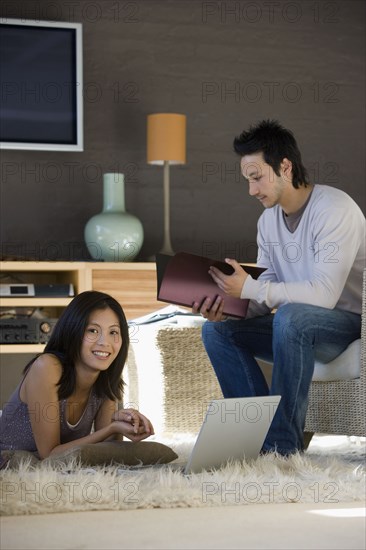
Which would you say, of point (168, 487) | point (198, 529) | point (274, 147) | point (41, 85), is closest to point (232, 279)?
point (274, 147)

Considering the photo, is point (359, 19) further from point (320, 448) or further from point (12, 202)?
point (320, 448)

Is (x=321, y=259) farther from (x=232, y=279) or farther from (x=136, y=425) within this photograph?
(x=136, y=425)

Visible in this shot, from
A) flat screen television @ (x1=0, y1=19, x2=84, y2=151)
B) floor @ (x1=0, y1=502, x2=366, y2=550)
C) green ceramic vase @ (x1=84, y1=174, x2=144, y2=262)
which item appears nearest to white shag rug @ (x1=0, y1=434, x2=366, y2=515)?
floor @ (x1=0, y1=502, x2=366, y2=550)

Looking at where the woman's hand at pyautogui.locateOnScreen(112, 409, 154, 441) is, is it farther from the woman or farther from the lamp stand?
the lamp stand

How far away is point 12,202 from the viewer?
203 inches

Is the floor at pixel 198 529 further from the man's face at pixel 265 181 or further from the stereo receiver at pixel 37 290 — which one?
the stereo receiver at pixel 37 290

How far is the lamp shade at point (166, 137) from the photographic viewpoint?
497 centimetres

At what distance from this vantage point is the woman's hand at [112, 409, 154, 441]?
8.09 feet

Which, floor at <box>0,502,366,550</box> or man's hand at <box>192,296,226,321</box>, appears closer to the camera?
floor at <box>0,502,366,550</box>

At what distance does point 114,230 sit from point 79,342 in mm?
2266

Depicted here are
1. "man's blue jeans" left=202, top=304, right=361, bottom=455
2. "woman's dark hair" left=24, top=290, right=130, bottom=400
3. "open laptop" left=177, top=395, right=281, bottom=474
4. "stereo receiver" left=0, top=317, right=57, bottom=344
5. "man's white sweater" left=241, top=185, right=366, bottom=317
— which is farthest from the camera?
"stereo receiver" left=0, top=317, right=57, bottom=344

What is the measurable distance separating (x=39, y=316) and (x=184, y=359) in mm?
1277

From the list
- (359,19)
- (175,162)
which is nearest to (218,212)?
(175,162)

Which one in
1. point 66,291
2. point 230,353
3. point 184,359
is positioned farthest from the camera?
point 66,291
